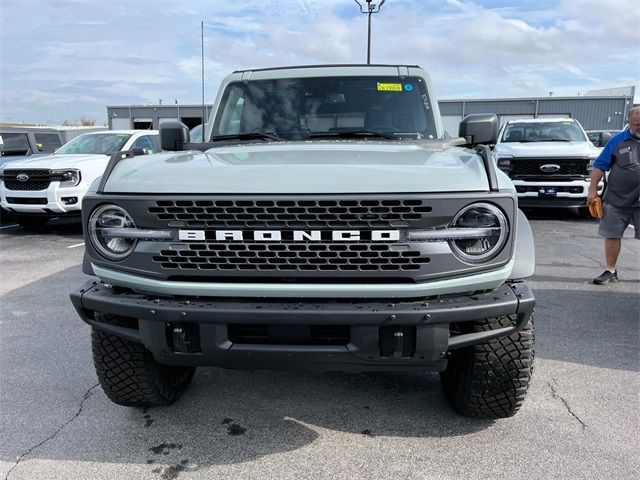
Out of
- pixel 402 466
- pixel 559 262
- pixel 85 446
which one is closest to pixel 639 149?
pixel 559 262

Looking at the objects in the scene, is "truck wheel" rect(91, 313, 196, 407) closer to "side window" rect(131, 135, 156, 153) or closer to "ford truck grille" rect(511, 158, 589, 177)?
"side window" rect(131, 135, 156, 153)

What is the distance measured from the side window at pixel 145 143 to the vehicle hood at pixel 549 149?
6.65 meters

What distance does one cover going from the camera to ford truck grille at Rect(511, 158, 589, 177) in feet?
32.0

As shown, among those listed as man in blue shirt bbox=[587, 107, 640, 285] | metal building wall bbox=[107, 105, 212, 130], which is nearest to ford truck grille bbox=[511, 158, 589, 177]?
man in blue shirt bbox=[587, 107, 640, 285]

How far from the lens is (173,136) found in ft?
12.1

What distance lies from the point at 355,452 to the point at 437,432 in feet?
1.54

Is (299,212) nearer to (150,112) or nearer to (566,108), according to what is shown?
(566,108)

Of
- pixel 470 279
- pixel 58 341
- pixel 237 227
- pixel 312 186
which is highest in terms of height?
pixel 312 186

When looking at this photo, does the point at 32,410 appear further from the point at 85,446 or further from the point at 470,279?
the point at 470,279

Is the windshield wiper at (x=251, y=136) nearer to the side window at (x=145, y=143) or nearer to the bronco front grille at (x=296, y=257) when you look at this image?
the bronco front grille at (x=296, y=257)

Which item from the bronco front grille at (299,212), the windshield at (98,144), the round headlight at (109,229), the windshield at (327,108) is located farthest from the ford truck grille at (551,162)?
the round headlight at (109,229)

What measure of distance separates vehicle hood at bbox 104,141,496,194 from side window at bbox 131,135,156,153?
750cm

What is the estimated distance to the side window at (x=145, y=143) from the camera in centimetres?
985

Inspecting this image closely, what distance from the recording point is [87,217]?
94.9 inches
